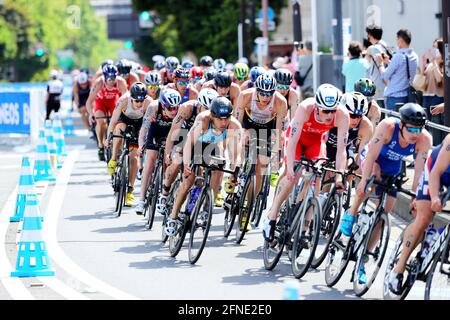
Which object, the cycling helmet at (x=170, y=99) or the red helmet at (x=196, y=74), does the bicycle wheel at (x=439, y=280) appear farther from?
the red helmet at (x=196, y=74)

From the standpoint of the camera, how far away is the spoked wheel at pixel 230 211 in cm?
1458

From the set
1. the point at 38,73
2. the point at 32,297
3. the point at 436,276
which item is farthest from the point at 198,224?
the point at 38,73

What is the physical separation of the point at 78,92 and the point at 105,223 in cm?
1813

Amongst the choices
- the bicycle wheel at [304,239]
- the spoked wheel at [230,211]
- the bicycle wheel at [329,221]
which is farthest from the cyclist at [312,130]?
the spoked wheel at [230,211]

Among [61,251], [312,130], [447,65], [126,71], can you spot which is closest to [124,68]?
[126,71]

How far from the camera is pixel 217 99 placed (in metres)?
13.0

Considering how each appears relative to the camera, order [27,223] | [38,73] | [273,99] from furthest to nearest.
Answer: [38,73], [273,99], [27,223]

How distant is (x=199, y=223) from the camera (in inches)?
505

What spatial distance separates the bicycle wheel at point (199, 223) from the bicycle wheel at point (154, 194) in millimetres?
2543

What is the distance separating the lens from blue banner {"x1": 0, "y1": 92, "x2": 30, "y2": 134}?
33469 millimetres

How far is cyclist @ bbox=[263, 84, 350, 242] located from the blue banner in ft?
69.6

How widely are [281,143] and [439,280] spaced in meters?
5.61
